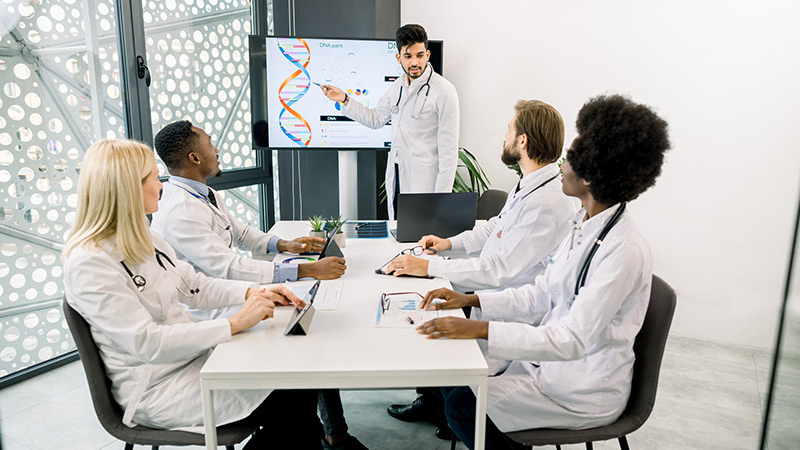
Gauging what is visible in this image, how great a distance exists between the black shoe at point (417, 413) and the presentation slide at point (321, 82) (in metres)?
2.07

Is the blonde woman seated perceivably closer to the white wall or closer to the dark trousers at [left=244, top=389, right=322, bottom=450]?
the dark trousers at [left=244, top=389, right=322, bottom=450]

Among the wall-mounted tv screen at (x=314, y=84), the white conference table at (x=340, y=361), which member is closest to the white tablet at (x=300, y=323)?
the white conference table at (x=340, y=361)

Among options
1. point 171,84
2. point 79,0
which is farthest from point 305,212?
point 79,0

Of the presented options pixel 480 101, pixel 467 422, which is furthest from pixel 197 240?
pixel 480 101

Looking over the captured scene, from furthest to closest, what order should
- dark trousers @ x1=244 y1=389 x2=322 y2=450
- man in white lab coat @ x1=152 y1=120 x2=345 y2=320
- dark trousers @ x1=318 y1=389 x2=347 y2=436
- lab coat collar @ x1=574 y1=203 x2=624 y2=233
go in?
dark trousers @ x1=318 y1=389 x2=347 y2=436 → man in white lab coat @ x1=152 y1=120 x2=345 y2=320 → dark trousers @ x1=244 y1=389 x2=322 y2=450 → lab coat collar @ x1=574 y1=203 x2=624 y2=233

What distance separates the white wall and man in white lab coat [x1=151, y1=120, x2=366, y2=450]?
2.44 metres

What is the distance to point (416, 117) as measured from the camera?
11.4ft

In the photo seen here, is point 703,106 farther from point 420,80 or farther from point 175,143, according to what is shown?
point 175,143

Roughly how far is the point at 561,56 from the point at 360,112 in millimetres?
1431

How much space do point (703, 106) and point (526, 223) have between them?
202 centimetres

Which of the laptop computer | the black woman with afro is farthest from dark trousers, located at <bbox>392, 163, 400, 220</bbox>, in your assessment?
the black woman with afro

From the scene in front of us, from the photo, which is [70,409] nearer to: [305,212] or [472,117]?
[305,212]

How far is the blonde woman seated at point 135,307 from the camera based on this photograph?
4.40 feet

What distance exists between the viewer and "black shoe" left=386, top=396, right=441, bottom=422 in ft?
7.92
